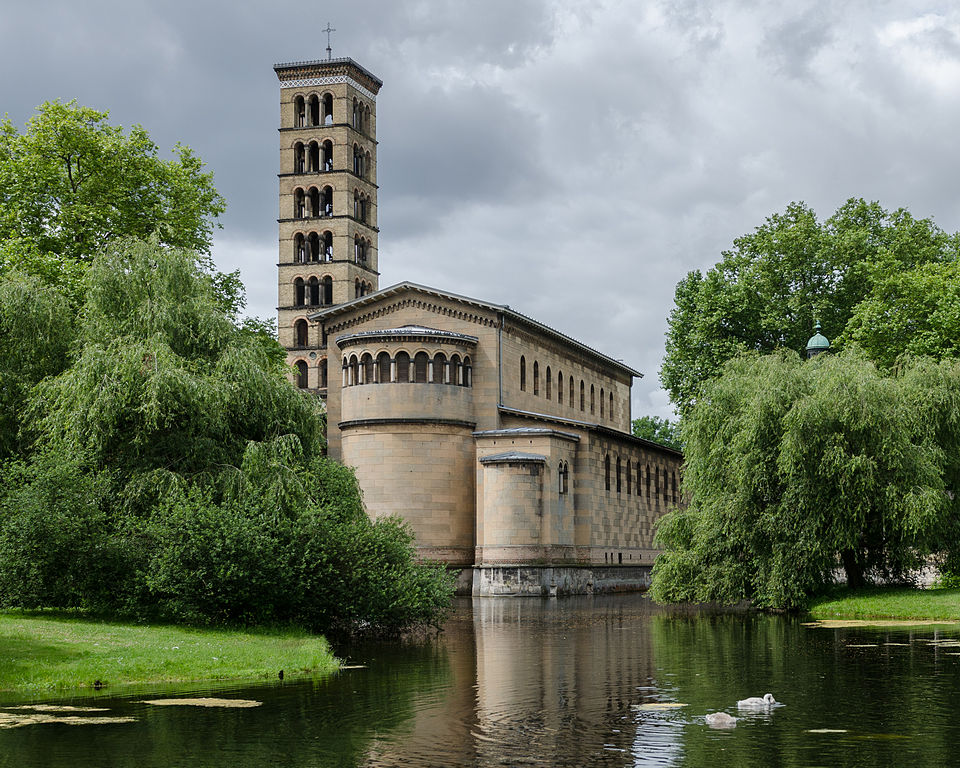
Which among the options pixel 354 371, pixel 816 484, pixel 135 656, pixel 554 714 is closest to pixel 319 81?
pixel 354 371

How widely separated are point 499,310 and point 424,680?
46014 mm

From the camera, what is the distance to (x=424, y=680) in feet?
67.8

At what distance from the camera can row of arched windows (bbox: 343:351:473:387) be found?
204 feet

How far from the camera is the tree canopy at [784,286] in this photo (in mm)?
68188

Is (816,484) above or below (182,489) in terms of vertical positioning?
above

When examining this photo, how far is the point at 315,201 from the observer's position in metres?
96.0

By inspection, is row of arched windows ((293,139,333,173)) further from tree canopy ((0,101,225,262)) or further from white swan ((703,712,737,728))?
white swan ((703,712,737,728))

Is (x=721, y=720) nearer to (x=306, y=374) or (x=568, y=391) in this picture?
(x=568, y=391)

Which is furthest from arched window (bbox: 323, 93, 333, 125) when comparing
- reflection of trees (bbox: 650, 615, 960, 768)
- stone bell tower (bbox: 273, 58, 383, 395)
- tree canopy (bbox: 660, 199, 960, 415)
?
reflection of trees (bbox: 650, 615, 960, 768)

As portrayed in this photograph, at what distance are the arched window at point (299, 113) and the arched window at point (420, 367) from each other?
39364 millimetres

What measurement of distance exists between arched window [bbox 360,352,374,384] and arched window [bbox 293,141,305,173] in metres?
37.4

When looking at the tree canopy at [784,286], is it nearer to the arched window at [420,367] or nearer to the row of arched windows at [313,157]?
the arched window at [420,367]

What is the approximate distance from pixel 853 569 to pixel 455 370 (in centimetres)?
2966

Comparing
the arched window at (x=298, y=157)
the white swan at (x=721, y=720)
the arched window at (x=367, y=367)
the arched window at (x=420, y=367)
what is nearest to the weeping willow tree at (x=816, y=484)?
the white swan at (x=721, y=720)
